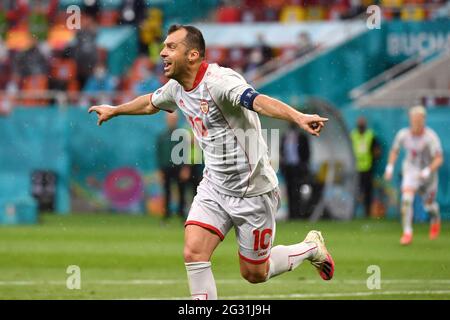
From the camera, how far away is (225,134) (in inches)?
348

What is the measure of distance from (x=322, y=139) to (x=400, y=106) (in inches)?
74.3

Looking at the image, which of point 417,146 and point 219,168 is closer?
point 219,168

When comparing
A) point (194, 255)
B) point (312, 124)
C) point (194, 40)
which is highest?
point (194, 40)

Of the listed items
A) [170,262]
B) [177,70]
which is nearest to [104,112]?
[177,70]

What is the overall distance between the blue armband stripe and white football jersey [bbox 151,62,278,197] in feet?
0.84

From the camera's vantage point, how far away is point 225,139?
887cm

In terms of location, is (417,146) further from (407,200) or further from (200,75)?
(200,75)

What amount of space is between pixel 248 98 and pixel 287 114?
43 centimetres

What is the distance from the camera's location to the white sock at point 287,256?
378 inches

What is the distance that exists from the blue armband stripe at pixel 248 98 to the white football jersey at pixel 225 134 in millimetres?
256

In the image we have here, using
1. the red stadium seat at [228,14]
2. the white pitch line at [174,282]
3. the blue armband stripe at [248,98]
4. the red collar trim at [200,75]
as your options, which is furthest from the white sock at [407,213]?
the red stadium seat at [228,14]

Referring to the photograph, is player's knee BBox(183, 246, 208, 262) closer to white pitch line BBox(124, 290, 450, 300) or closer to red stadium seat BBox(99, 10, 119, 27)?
white pitch line BBox(124, 290, 450, 300)

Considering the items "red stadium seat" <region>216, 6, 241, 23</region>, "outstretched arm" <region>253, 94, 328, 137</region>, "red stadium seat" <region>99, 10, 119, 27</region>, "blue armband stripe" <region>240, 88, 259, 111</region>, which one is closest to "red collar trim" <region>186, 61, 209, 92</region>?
"blue armband stripe" <region>240, 88, 259, 111</region>

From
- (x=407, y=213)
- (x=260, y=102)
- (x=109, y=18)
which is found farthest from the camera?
(x=109, y=18)
